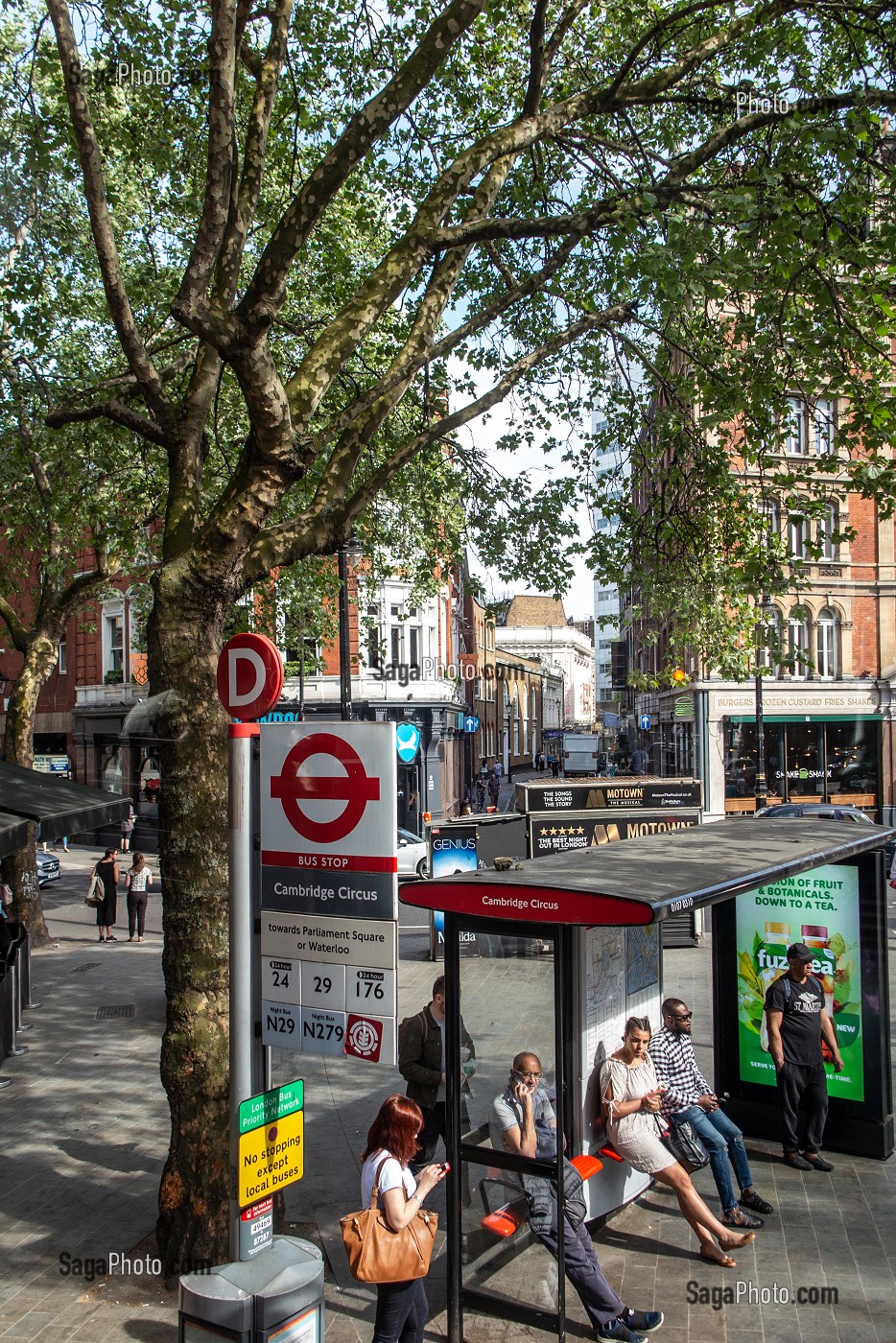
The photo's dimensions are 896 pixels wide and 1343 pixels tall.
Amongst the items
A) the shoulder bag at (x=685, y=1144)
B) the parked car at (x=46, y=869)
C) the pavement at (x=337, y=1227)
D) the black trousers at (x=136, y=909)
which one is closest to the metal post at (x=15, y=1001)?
the pavement at (x=337, y=1227)

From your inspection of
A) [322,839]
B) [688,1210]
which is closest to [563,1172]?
[688,1210]

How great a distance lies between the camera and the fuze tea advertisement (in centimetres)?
809

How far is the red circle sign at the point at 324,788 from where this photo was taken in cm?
480

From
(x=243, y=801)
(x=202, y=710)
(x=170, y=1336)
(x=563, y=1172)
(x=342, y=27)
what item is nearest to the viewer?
(x=243, y=801)

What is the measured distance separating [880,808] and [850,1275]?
32184 millimetres

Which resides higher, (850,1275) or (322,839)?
(322,839)

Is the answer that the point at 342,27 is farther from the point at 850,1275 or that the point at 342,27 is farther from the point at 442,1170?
the point at 850,1275

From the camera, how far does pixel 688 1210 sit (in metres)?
6.23

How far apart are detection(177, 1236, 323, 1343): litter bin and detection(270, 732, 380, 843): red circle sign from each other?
177 cm

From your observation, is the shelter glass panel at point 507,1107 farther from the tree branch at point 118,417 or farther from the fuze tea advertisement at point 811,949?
the tree branch at point 118,417

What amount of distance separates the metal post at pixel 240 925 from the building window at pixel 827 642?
1346 inches

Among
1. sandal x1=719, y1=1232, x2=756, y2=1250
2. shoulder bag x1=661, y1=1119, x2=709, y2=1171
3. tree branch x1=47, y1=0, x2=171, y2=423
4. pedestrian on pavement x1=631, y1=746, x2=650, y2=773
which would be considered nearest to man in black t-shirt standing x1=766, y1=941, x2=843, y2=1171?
shoulder bag x1=661, y1=1119, x2=709, y2=1171

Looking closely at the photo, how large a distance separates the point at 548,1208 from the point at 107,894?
1457 centimetres

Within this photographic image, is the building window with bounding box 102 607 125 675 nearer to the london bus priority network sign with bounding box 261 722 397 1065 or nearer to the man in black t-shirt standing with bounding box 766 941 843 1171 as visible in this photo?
the man in black t-shirt standing with bounding box 766 941 843 1171
